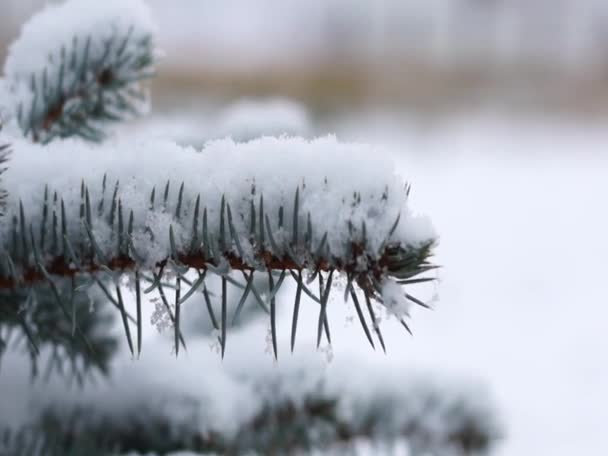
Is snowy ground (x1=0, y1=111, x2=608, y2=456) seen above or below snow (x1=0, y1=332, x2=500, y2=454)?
above

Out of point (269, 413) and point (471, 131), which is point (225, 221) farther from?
point (471, 131)

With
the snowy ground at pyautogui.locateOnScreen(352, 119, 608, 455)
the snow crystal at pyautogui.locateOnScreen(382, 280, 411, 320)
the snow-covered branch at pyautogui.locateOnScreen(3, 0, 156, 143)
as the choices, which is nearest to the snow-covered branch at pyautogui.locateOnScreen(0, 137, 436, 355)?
the snow crystal at pyautogui.locateOnScreen(382, 280, 411, 320)

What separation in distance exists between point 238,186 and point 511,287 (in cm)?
329

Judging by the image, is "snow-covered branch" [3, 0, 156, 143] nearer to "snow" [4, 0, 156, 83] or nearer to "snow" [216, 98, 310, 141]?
"snow" [4, 0, 156, 83]

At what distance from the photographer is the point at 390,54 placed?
7.49 metres

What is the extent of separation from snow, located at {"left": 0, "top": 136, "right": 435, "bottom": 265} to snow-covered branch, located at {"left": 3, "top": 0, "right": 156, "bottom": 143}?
0.56 feet

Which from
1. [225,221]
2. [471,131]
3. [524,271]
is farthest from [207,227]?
[471,131]

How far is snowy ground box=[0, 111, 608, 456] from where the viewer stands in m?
1.95

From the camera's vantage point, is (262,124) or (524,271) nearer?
(262,124)

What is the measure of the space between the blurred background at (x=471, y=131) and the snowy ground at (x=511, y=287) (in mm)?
10

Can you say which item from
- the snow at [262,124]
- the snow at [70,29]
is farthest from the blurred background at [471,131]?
the snow at [70,29]

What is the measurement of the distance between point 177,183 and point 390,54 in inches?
288

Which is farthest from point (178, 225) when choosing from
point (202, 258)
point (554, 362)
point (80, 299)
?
point (554, 362)

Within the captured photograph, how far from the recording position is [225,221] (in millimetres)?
421
